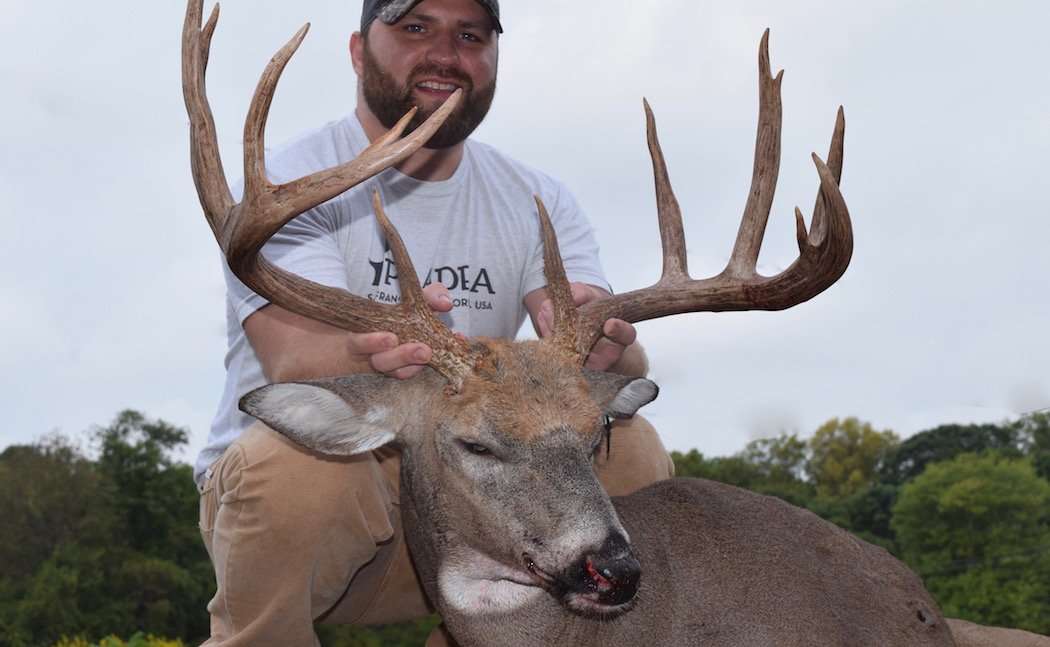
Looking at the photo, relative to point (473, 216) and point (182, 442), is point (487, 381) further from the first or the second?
point (182, 442)

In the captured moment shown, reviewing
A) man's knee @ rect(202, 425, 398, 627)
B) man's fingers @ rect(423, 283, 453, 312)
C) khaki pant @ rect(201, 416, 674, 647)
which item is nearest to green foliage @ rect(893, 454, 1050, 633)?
khaki pant @ rect(201, 416, 674, 647)

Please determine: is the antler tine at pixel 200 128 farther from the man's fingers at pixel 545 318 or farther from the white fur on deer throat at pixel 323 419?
the man's fingers at pixel 545 318

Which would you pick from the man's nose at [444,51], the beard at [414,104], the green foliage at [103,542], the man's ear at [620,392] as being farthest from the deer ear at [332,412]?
the green foliage at [103,542]

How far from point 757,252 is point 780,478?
34559 millimetres

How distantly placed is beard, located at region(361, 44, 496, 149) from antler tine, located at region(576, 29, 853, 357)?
3.33ft

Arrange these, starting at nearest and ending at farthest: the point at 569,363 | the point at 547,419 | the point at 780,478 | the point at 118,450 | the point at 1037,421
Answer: the point at 547,419 → the point at 569,363 → the point at 1037,421 → the point at 780,478 → the point at 118,450

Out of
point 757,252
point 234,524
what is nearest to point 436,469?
point 234,524

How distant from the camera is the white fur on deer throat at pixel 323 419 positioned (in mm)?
4461

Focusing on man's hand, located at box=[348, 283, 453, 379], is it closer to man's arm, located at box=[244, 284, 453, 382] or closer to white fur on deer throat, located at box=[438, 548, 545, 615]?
Answer: man's arm, located at box=[244, 284, 453, 382]

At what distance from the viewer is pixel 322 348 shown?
188 inches

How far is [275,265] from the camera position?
16.0 ft

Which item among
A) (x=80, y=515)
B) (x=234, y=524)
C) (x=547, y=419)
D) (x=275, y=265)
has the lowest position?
(x=80, y=515)

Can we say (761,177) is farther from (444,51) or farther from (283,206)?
(283,206)

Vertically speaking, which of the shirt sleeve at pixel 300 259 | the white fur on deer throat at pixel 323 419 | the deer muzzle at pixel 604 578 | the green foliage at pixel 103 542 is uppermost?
the shirt sleeve at pixel 300 259
